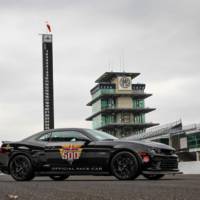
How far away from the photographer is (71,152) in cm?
1281

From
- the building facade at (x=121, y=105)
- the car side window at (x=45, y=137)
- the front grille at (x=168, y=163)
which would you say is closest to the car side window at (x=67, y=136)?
the car side window at (x=45, y=137)

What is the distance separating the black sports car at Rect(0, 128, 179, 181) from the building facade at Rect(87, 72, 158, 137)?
104m

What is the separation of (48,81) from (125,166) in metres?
87.6

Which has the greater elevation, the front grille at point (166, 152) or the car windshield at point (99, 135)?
the car windshield at point (99, 135)

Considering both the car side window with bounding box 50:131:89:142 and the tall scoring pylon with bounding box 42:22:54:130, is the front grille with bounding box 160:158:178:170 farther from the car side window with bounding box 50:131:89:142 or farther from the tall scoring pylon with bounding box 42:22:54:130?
the tall scoring pylon with bounding box 42:22:54:130

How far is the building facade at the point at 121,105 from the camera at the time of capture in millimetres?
119000

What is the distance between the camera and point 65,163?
1287 cm

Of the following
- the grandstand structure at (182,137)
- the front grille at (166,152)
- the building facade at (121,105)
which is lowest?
the front grille at (166,152)

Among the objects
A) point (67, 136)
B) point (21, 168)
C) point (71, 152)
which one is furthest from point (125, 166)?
point (21, 168)

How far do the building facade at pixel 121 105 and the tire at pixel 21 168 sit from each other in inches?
4103

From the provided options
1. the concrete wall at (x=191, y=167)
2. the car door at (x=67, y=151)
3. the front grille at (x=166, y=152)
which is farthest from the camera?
the concrete wall at (x=191, y=167)

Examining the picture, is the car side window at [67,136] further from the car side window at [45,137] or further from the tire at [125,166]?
the tire at [125,166]

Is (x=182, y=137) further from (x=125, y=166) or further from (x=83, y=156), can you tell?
(x=125, y=166)

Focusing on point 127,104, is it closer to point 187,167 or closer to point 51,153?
point 187,167
